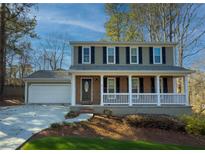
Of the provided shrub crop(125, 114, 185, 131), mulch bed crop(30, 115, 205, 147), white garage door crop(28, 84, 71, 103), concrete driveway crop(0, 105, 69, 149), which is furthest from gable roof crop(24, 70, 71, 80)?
shrub crop(125, 114, 185, 131)

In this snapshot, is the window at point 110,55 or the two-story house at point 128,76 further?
the window at point 110,55

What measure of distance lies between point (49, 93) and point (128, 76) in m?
8.01

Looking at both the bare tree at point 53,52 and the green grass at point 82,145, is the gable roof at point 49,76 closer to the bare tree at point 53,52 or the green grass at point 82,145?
the green grass at point 82,145

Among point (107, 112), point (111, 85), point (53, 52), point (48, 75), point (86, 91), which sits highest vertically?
point (53, 52)

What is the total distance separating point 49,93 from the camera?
21266 mm

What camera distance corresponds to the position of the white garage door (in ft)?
69.4

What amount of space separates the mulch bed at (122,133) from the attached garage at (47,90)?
31.0 ft

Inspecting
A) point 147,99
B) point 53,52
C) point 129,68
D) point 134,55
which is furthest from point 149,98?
point 53,52

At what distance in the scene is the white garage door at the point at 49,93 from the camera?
69.4ft

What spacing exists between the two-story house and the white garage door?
137 inches

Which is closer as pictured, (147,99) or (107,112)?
(107,112)

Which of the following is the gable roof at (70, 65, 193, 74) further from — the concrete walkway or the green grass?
the green grass

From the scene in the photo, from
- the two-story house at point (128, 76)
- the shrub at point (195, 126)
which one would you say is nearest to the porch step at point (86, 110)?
the two-story house at point (128, 76)

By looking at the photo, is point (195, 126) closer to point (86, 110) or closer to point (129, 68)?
point (86, 110)
